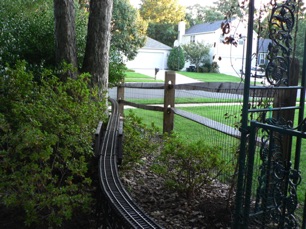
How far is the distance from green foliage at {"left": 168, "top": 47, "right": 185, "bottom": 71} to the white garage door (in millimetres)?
2185

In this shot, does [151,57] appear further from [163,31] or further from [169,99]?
[169,99]

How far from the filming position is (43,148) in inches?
128

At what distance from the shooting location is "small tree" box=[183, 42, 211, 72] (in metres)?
36.0

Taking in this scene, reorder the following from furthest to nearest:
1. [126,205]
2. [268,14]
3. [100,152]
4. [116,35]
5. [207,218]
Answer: [116,35] → [100,152] → [207,218] → [268,14] → [126,205]

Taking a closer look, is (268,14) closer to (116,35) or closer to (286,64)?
(286,64)

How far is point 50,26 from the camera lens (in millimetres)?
7629

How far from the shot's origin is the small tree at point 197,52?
36000 mm

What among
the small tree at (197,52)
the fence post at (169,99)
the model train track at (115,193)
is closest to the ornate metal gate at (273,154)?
the model train track at (115,193)

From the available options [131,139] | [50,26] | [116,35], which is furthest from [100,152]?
[116,35]

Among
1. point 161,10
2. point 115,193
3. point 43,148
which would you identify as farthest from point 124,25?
point 115,193

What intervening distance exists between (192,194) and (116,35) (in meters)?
20.5

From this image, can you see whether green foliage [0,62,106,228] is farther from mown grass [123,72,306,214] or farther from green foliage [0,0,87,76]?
green foliage [0,0,87,76]

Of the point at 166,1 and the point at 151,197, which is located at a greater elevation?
the point at 166,1

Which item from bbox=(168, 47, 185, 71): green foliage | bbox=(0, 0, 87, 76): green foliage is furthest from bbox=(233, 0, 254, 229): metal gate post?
bbox=(168, 47, 185, 71): green foliage
